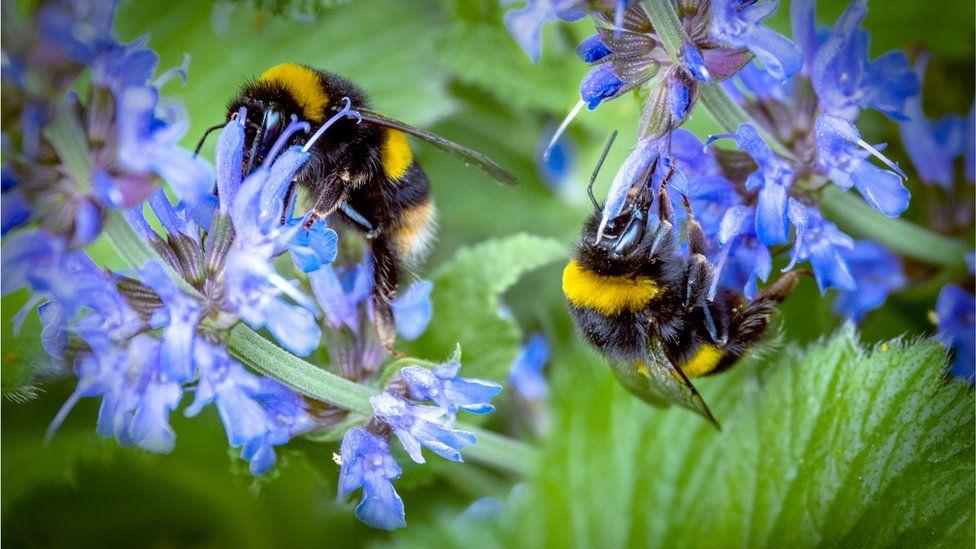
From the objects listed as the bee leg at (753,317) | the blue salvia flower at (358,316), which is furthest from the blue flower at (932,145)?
the blue salvia flower at (358,316)

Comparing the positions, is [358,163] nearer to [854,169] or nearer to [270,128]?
[270,128]

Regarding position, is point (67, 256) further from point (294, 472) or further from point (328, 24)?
point (328, 24)

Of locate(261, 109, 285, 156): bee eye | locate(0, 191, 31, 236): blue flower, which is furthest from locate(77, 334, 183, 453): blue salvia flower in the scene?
locate(261, 109, 285, 156): bee eye

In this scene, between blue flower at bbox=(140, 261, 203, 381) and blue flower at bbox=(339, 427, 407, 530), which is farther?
blue flower at bbox=(339, 427, 407, 530)

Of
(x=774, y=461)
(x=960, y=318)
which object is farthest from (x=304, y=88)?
(x=960, y=318)

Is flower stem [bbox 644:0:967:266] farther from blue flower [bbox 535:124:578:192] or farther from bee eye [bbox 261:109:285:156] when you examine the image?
blue flower [bbox 535:124:578:192]

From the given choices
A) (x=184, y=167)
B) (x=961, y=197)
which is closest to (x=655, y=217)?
(x=184, y=167)

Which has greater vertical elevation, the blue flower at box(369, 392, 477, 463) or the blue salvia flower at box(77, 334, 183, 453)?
the blue salvia flower at box(77, 334, 183, 453)

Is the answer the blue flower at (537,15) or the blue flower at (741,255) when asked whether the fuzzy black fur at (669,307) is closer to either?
the blue flower at (741,255)
